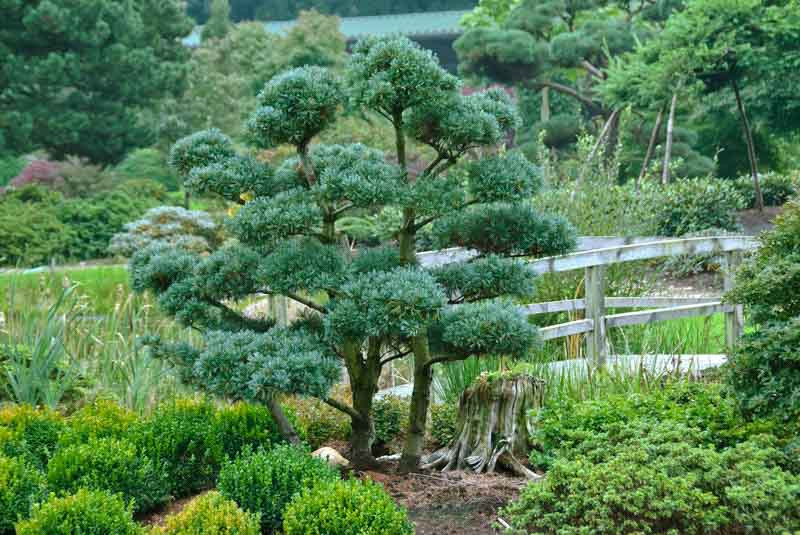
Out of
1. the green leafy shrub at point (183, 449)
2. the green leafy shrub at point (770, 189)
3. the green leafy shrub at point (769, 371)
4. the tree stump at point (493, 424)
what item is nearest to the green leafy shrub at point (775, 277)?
the green leafy shrub at point (769, 371)

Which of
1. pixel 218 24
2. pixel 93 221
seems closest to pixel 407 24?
pixel 218 24

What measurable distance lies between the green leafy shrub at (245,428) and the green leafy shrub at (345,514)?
2.89 feet

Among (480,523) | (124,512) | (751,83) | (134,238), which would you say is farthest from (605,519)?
(751,83)

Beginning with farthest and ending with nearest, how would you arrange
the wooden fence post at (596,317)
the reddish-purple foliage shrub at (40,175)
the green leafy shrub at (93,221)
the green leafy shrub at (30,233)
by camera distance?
the reddish-purple foliage shrub at (40,175) → the green leafy shrub at (93,221) → the green leafy shrub at (30,233) → the wooden fence post at (596,317)

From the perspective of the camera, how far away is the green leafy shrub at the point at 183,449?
4242 millimetres

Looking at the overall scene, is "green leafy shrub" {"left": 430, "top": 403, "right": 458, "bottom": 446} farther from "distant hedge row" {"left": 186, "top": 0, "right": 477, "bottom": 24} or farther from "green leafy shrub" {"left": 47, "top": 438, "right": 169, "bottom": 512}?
"distant hedge row" {"left": 186, "top": 0, "right": 477, "bottom": 24}

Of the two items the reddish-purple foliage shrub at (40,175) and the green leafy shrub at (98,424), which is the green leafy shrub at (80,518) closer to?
the green leafy shrub at (98,424)

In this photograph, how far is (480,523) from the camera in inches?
148

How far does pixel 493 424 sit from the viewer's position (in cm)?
460

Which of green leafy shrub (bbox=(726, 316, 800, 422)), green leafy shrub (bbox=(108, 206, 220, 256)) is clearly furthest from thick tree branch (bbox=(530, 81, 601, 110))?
green leafy shrub (bbox=(726, 316, 800, 422))

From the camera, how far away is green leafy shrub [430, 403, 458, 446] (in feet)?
16.9

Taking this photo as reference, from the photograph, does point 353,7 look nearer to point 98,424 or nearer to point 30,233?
point 30,233

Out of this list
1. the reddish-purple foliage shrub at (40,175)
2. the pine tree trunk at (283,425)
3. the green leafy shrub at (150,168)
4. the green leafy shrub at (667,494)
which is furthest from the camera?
the green leafy shrub at (150,168)

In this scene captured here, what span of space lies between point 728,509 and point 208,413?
241 centimetres
